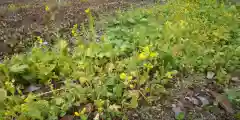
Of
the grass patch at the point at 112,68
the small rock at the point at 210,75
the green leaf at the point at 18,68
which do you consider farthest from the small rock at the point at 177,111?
A: the green leaf at the point at 18,68

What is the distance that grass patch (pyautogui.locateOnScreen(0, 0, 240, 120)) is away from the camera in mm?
2348

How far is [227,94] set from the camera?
2.66 metres

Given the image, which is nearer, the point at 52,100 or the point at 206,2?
the point at 52,100

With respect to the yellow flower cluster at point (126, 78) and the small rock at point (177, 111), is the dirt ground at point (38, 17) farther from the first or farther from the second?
the small rock at point (177, 111)

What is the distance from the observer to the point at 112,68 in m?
2.76

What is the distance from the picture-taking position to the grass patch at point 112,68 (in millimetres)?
2348

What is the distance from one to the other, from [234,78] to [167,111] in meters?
0.95

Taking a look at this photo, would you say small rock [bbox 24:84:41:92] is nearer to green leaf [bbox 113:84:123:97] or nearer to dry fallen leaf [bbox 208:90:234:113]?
green leaf [bbox 113:84:123:97]

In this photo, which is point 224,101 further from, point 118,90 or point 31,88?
point 31,88

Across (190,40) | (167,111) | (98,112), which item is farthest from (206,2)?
(98,112)

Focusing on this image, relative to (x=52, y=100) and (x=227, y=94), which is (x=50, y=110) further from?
(x=227, y=94)

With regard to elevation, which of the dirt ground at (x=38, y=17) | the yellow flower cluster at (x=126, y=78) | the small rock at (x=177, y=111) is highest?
the dirt ground at (x=38, y=17)

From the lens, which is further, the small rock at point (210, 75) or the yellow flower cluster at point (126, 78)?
the small rock at point (210, 75)

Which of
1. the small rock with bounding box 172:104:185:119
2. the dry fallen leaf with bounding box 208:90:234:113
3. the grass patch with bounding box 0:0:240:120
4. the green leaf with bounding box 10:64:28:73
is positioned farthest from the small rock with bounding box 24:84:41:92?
the dry fallen leaf with bounding box 208:90:234:113
